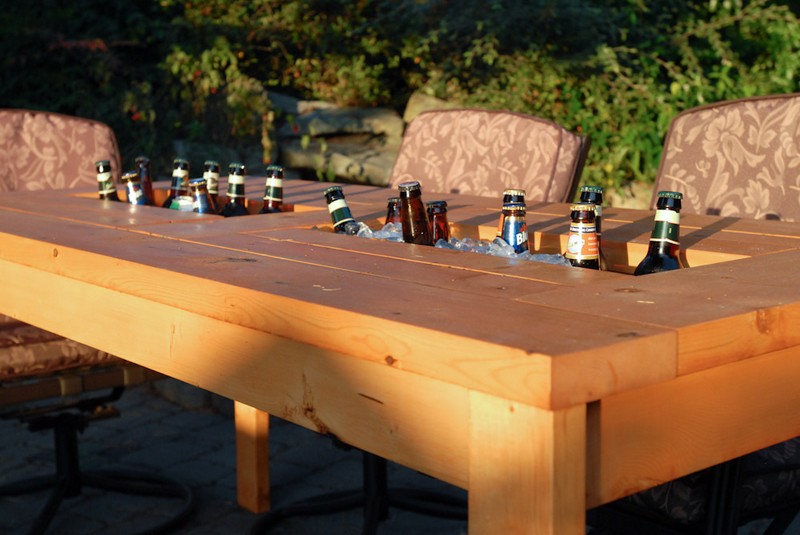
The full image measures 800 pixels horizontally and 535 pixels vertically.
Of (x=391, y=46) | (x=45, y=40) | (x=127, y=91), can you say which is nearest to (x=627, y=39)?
(x=391, y=46)

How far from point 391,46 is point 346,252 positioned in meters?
6.62

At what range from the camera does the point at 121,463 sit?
11.1ft

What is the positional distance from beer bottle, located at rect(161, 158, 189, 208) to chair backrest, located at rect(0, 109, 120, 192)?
0.83 metres

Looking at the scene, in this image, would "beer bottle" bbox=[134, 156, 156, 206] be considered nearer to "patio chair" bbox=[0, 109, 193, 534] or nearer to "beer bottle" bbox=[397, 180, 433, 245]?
"patio chair" bbox=[0, 109, 193, 534]

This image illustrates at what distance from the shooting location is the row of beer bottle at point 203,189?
238 centimetres

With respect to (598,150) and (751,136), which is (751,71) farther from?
(751,136)

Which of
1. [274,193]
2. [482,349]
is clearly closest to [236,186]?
[274,193]

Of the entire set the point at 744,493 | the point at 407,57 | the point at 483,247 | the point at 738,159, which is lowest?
the point at 744,493

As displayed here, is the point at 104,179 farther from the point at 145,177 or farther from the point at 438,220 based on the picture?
the point at 438,220

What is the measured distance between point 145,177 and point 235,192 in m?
0.50

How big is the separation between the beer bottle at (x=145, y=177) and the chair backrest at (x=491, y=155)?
73cm

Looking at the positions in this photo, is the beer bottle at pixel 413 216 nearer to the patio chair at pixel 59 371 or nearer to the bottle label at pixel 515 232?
the bottle label at pixel 515 232

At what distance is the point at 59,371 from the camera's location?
261 centimetres

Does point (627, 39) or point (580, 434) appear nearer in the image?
point (580, 434)
